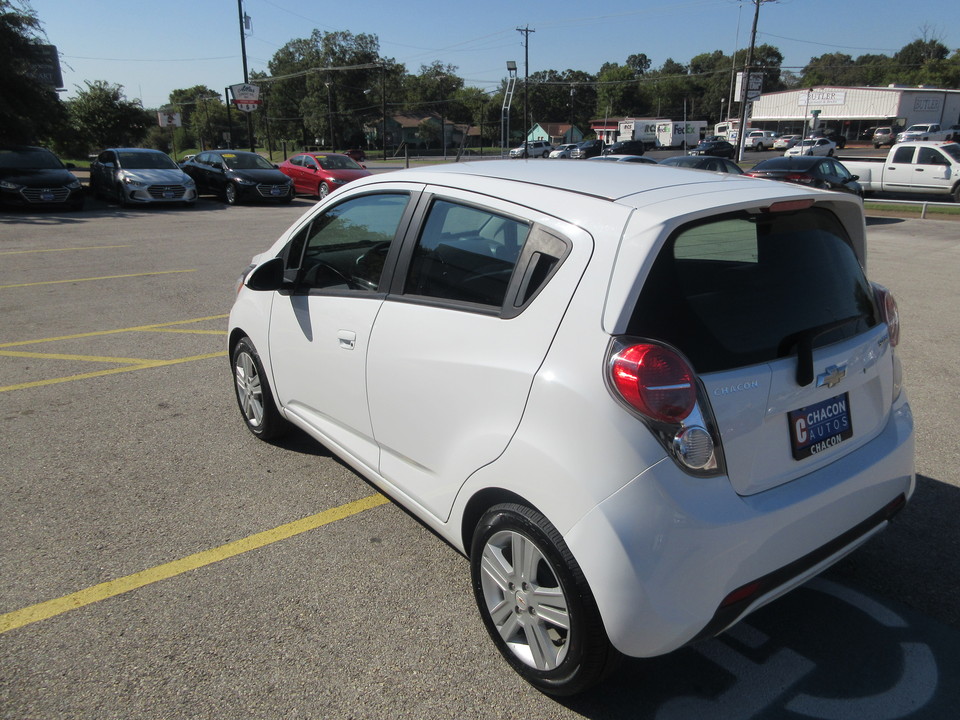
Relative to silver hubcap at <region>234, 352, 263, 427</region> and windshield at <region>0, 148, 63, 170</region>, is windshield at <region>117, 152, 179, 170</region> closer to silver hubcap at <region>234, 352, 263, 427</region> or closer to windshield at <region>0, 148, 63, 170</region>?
windshield at <region>0, 148, 63, 170</region>

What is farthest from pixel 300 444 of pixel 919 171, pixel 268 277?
pixel 919 171

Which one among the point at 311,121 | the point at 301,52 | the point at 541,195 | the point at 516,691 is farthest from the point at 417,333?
the point at 301,52

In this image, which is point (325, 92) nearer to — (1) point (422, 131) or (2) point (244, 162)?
(1) point (422, 131)

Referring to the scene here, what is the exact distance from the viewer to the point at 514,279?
2492mm

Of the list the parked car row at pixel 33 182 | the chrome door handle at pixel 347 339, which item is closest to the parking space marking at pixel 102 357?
the chrome door handle at pixel 347 339

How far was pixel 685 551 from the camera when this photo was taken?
203 cm

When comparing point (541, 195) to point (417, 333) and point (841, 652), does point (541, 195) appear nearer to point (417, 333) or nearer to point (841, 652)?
point (417, 333)

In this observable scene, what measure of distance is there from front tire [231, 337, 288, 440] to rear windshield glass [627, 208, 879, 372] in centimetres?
272

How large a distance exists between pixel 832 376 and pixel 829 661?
1079 mm

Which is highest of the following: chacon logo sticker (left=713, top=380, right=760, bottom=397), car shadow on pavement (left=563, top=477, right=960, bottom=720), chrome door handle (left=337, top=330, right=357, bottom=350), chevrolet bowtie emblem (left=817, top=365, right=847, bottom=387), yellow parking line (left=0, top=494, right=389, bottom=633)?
chacon logo sticker (left=713, top=380, right=760, bottom=397)

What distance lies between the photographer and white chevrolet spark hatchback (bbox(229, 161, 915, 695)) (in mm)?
2074

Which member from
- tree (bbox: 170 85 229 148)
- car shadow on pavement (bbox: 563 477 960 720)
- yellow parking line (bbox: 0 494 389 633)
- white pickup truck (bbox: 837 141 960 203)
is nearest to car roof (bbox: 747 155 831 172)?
white pickup truck (bbox: 837 141 960 203)

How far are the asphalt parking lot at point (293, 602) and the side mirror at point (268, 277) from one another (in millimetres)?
1119

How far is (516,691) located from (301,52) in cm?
11890
